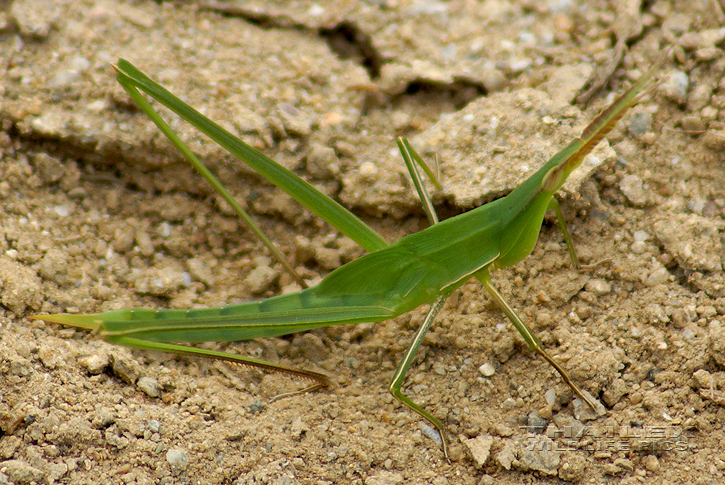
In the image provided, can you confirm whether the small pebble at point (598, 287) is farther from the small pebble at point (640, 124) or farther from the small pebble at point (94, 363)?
the small pebble at point (94, 363)

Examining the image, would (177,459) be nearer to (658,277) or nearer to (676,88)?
(658,277)

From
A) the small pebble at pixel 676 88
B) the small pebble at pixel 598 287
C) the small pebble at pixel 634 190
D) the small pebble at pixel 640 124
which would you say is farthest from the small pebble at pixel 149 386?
the small pebble at pixel 676 88

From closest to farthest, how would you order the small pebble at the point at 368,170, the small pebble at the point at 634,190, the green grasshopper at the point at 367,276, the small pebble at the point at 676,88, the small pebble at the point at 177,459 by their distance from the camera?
the small pebble at the point at 177,459 → the green grasshopper at the point at 367,276 → the small pebble at the point at 634,190 → the small pebble at the point at 676,88 → the small pebble at the point at 368,170

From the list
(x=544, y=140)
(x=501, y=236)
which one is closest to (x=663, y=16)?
(x=544, y=140)

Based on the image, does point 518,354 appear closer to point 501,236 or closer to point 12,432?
point 501,236

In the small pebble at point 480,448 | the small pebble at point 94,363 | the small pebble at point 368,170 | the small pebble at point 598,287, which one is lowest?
the small pebble at point 480,448

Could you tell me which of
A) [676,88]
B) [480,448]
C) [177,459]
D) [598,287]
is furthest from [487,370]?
[676,88]
